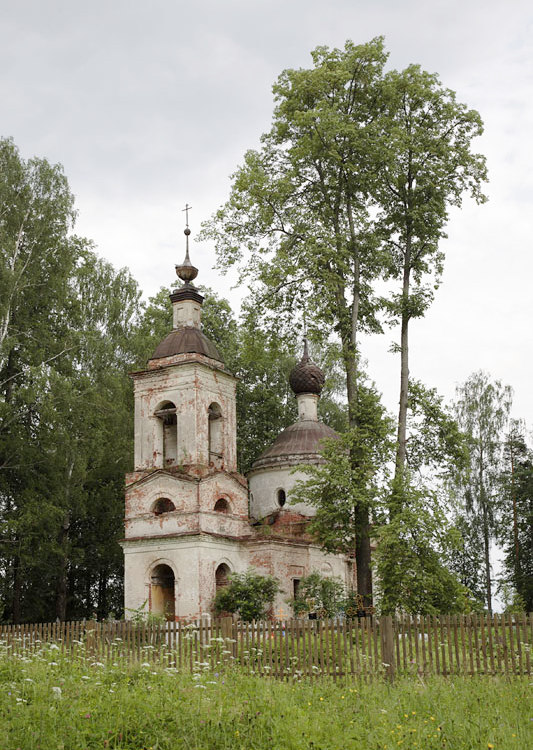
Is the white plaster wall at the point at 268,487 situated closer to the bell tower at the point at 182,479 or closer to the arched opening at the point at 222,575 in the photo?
the bell tower at the point at 182,479

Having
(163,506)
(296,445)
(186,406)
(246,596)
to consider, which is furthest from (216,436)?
(246,596)

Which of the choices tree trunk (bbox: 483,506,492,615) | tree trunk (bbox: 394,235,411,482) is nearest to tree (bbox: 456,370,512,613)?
tree trunk (bbox: 483,506,492,615)

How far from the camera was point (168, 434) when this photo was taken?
26.4 m

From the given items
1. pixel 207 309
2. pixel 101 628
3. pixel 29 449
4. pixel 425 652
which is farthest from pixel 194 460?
pixel 207 309

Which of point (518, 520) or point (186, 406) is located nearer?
point (186, 406)

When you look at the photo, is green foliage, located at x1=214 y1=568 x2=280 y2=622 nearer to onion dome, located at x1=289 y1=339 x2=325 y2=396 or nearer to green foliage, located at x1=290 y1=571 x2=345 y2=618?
green foliage, located at x1=290 y1=571 x2=345 y2=618

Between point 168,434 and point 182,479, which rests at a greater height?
point 168,434

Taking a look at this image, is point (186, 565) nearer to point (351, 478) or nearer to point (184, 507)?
point (184, 507)

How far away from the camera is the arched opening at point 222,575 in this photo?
2412 centimetres

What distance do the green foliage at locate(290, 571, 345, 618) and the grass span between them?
1360 cm

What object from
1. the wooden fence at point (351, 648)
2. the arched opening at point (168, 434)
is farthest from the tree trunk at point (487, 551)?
the wooden fence at point (351, 648)

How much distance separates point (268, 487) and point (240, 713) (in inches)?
872

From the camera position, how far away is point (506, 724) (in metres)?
8.17

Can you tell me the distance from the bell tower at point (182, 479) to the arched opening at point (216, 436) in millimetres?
31
